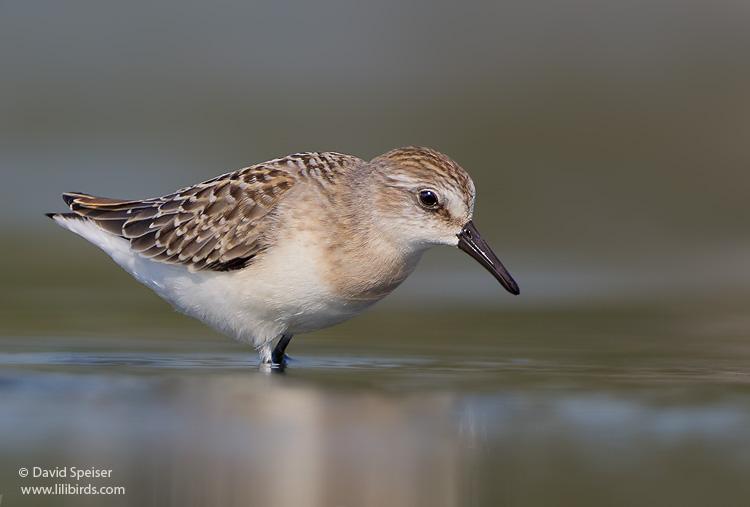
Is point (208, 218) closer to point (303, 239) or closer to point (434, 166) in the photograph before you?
point (303, 239)

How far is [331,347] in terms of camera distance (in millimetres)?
10766

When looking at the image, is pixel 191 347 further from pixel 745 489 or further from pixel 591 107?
pixel 591 107

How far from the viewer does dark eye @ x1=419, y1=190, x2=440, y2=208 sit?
8906 millimetres

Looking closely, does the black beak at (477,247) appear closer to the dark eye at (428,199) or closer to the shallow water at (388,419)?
the dark eye at (428,199)

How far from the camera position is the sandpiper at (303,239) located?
29.5 ft

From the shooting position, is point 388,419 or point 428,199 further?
point 428,199

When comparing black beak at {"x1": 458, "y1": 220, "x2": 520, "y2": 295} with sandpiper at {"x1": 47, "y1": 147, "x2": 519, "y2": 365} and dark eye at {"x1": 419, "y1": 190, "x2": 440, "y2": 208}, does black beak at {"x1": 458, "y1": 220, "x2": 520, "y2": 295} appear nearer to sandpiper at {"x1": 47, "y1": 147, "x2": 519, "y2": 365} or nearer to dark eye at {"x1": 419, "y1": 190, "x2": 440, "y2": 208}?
sandpiper at {"x1": 47, "y1": 147, "x2": 519, "y2": 365}

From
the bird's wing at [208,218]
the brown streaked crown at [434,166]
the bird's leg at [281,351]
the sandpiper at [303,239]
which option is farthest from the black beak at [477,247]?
the bird's leg at [281,351]

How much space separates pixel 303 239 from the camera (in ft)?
29.9

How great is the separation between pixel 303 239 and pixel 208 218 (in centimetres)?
116

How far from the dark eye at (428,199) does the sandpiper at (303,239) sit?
0.01 metres

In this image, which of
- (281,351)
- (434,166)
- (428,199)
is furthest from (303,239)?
(281,351)

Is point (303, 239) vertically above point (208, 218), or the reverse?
point (208, 218)

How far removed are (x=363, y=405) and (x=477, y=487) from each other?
1.90 m
